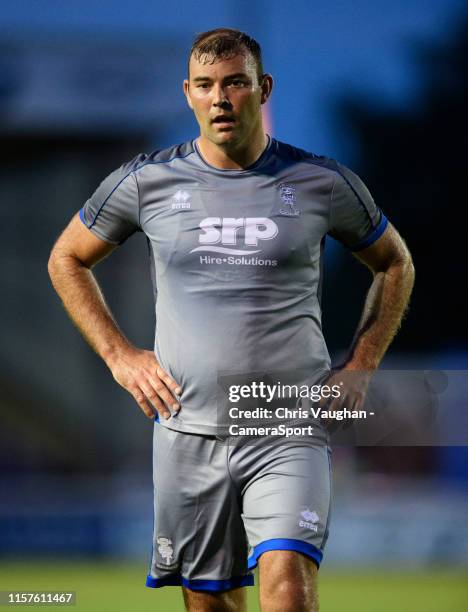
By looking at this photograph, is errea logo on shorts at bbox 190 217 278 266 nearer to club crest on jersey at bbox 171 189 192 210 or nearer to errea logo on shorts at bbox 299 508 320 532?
club crest on jersey at bbox 171 189 192 210

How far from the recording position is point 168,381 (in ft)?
11.5

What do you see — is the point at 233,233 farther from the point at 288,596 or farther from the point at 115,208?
the point at 288,596

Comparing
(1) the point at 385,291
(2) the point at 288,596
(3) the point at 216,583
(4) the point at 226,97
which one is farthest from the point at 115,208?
(2) the point at 288,596

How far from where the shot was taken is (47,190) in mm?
8047

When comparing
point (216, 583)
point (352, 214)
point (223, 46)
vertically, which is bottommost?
point (216, 583)

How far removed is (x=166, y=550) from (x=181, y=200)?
1.14 m

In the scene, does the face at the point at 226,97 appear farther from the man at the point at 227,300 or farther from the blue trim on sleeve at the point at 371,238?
the blue trim on sleeve at the point at 371,238

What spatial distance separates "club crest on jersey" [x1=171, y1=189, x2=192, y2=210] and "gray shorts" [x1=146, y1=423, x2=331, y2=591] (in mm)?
715

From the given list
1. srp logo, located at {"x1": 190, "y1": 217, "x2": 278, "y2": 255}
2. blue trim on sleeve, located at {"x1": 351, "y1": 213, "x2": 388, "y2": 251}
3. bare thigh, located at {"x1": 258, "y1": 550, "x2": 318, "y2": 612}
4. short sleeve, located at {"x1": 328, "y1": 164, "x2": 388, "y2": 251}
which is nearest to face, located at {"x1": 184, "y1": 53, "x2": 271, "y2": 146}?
srp logo, located at {"x1": 190, "y1": 217, "x2": 278, "y2": 255}

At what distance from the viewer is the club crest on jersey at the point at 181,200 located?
3531 mm

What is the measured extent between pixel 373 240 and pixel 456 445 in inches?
149

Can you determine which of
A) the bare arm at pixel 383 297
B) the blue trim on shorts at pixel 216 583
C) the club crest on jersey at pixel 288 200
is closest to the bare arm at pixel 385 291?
the bare arm at pixel 383 297

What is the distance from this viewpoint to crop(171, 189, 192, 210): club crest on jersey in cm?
353

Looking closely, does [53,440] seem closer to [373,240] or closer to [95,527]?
[95,527]
